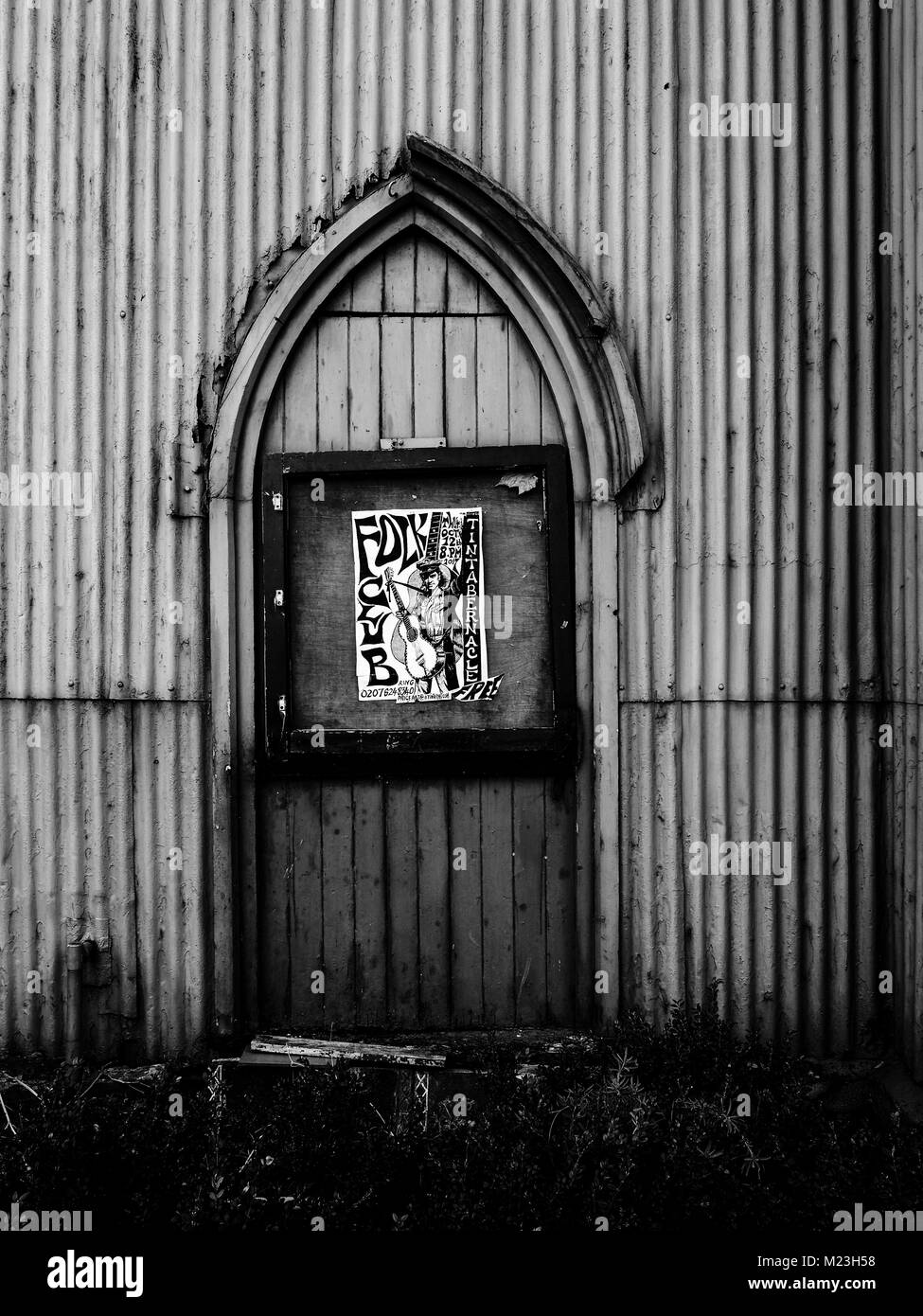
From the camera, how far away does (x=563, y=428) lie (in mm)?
4059

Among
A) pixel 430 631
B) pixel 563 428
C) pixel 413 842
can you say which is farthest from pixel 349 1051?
pixel 563 428

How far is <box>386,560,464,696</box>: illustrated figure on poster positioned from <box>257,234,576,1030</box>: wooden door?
0.66 ft

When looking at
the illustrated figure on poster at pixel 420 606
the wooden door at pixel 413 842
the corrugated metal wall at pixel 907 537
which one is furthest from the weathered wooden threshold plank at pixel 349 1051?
the corrugated metal wall at pixel 907 537

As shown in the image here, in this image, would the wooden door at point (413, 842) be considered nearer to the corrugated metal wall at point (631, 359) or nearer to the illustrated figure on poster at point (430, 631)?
the illustrated figure on poster at point (430, 631)

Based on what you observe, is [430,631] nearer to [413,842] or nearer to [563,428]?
[413,842]

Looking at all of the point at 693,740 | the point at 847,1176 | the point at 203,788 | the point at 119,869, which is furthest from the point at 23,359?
the point at 847,1176

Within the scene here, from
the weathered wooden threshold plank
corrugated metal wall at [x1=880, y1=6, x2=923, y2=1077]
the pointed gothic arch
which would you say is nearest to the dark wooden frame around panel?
the pointed gothic arch

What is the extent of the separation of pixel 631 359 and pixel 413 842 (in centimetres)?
247

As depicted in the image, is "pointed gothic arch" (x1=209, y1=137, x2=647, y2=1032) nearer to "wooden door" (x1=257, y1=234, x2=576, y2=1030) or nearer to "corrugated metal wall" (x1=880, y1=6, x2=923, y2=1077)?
"wooden door" (x1=257, y1=234, x2=576, y2=1030)

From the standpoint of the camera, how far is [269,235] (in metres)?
4.02

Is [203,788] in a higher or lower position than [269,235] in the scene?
lower

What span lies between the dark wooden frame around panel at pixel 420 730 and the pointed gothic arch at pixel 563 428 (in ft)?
0.27

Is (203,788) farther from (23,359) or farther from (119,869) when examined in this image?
(23,359)

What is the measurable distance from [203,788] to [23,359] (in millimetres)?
2161
